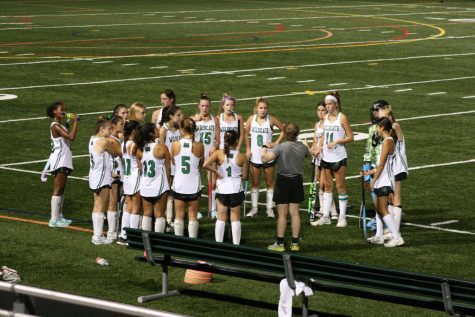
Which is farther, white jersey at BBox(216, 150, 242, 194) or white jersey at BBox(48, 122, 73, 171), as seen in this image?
white jersey at BBox(48, 122, 73, 171)

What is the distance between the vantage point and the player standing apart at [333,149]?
805 inches

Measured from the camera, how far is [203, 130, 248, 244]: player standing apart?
59.3ft

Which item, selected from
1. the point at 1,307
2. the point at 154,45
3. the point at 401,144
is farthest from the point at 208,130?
the point at 154,45

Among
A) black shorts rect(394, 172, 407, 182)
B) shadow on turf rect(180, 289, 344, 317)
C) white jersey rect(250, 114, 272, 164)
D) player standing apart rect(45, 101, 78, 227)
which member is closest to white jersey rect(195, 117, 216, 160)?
white jersey rect(250, 114, 272, 164)

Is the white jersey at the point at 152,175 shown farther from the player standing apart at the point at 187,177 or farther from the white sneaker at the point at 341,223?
the white sneaker at the point at 341,223

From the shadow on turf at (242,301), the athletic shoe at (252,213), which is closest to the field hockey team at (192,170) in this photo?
the athletic shoe at (252,213)

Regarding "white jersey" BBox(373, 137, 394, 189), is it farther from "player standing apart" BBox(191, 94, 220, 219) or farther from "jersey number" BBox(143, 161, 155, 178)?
"jersey number" BBox(143, 161, 155, 178)

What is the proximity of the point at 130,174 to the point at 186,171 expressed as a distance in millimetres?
887

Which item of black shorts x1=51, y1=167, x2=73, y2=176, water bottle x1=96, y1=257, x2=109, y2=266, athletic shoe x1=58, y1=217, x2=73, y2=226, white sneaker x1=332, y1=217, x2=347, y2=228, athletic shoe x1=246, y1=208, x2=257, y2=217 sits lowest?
athletic shoe x1=246, y1=208, x2=257, y2=217

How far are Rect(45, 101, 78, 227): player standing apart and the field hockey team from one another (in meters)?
0.02

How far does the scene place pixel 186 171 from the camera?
1817 centimetres

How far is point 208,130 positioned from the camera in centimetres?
2078

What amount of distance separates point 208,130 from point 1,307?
9486 millimetres

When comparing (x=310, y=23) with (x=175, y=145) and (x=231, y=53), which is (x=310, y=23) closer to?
(x=231, y=53)
